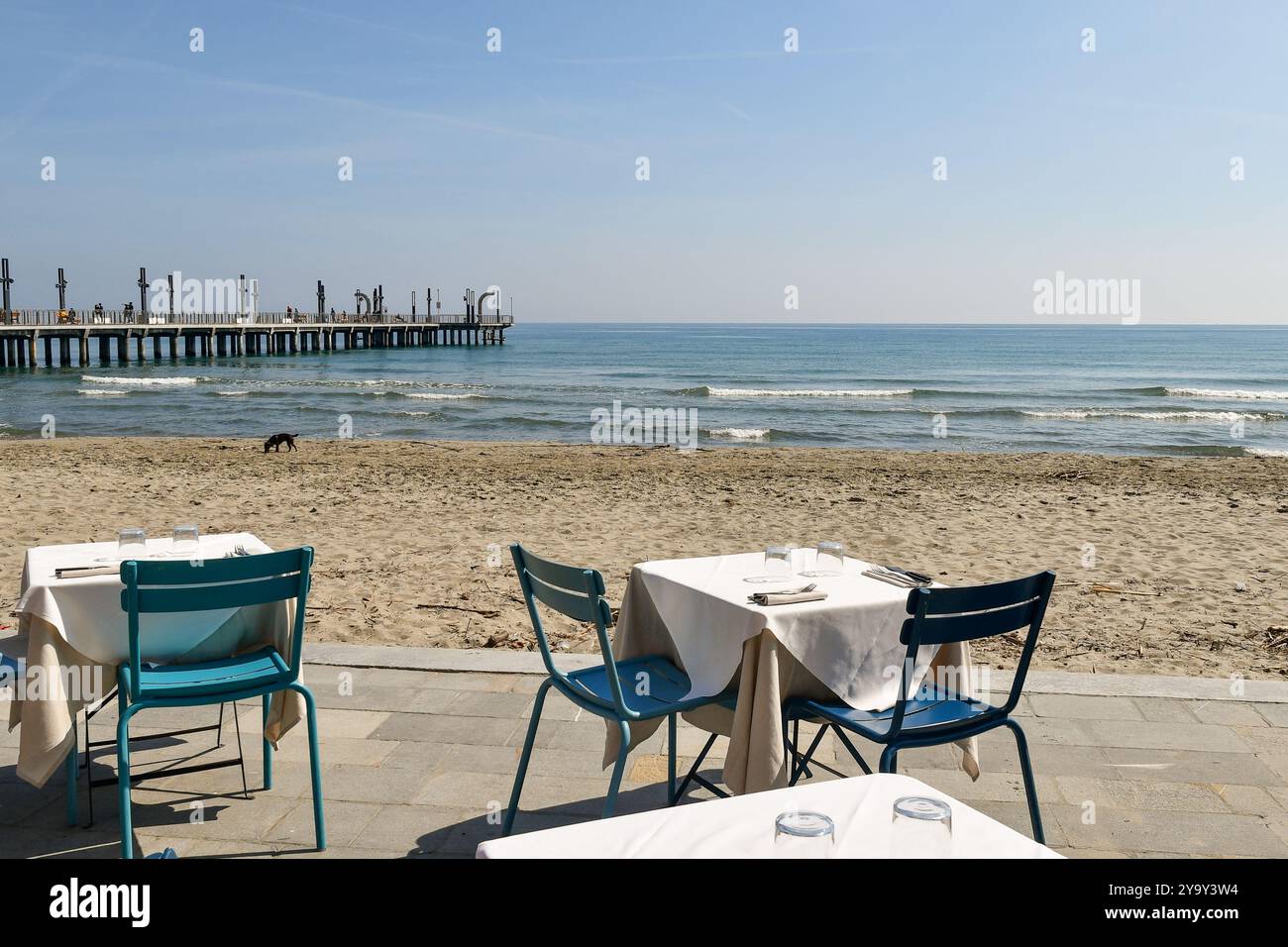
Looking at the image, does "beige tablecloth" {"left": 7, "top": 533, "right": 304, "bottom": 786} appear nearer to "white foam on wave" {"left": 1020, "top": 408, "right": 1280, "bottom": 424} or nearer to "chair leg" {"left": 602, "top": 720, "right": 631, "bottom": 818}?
"chair leg" {"left": 602, "top": 720, "right": 631, "bottom": 818}

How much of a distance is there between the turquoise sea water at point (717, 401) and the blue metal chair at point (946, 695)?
662 inches

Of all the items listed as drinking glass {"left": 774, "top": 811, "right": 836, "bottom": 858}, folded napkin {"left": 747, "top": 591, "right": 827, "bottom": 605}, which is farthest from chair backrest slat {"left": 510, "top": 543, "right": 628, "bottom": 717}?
drinking glass {"left": 774, "top": 811, "right": 836, "bottom": 858}

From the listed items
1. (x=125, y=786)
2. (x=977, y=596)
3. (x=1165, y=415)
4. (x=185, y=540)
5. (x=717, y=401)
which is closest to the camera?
(x=977, y=596)

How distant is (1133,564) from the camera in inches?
310

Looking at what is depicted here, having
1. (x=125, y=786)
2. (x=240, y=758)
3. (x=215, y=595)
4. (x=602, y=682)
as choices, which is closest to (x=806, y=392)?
(x=240, y=758)

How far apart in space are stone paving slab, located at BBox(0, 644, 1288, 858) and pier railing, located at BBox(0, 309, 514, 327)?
45.7m

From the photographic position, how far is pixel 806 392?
3400cm

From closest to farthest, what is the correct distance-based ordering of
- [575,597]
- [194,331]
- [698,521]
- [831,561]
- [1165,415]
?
[575,597] → [831,561] → [698,521] → [1165,415] → [194,331]

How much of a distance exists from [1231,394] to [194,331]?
148ft

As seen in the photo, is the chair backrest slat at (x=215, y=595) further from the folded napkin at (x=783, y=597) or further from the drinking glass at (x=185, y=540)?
the folded napkin at (x=783, y=597)

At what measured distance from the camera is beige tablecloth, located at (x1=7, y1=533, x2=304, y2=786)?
3.23 m

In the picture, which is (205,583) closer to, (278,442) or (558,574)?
(558,574)
